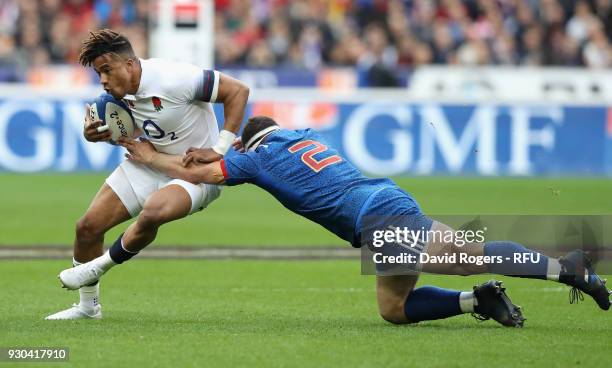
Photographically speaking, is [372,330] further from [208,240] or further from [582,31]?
[582,31]

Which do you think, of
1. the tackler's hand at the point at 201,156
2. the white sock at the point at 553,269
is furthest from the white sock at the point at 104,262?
the white sock at the point at 553,269

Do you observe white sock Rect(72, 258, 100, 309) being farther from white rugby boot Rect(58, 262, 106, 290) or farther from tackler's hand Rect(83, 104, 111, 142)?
tackler's hand Rect(83, 104, 111, 142)

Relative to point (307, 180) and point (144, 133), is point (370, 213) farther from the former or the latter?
point (144, 133)

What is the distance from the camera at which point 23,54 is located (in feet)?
90.0

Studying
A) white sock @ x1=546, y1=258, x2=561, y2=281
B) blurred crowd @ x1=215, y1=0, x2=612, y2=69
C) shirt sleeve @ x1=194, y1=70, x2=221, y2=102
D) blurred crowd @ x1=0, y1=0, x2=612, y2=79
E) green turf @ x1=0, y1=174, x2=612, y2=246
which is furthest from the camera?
blurred crowd @ x1=215, y1=0, x2=612, y2=69

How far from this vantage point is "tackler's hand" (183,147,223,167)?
9.92 meters

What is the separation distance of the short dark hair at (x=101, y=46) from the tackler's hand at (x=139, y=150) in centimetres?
76

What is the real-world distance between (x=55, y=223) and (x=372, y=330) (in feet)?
33.1

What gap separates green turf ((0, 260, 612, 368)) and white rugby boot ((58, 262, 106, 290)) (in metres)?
0.30

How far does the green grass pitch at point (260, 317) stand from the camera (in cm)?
805

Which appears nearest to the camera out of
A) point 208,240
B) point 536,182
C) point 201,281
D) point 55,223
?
point 201,281

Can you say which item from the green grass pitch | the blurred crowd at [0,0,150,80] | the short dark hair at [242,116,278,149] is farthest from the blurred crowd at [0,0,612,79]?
the short dark hair at [242,116,278,149]

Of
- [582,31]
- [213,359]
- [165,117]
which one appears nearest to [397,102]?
[582,31]

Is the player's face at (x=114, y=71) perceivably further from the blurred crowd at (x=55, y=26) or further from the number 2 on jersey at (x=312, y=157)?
the blurred crowd at (x=55, y=26)
